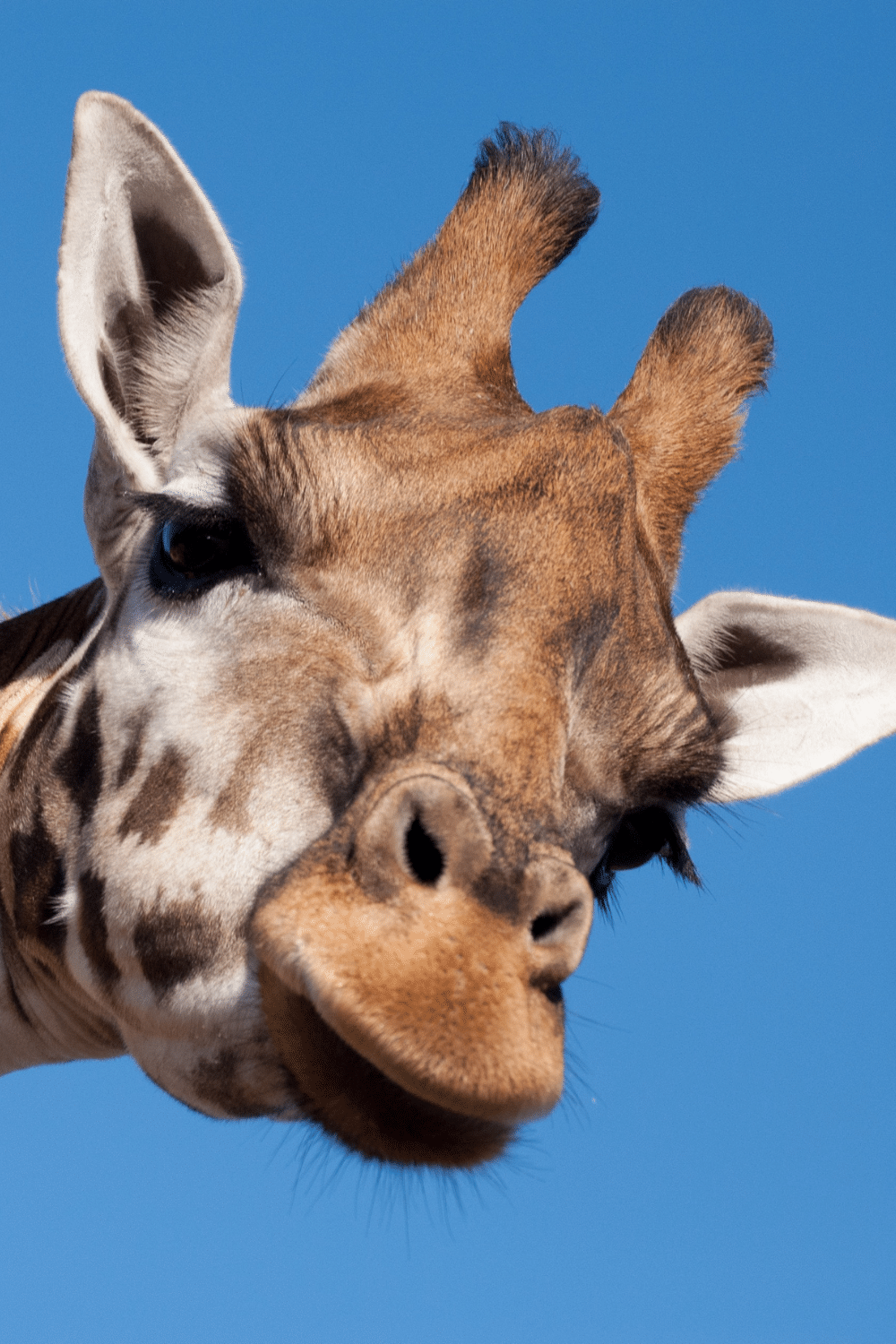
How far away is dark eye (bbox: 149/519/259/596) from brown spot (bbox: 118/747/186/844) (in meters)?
0.60

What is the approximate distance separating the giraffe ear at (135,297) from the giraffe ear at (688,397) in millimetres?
1737

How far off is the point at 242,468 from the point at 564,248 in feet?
8.69

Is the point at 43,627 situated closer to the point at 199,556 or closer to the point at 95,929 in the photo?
the point at 199,556

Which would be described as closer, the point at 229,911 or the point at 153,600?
the point at 229,911

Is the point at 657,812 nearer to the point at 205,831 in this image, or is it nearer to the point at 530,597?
the point at 530,597

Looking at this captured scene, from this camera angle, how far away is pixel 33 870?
4.80 meters

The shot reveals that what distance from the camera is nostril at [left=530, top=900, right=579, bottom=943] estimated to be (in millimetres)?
3564

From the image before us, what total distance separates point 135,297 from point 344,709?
2.15 meters

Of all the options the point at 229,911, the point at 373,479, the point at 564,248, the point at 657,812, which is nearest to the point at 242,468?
the point at 373,479

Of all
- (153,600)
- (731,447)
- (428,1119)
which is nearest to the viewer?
(428,1119)

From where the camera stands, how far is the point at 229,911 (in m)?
3.91

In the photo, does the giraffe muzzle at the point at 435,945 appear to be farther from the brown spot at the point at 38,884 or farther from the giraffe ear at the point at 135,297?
the giraffe ear at the point at 135,297

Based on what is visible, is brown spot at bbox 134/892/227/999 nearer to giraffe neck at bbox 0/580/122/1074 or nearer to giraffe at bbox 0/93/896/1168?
giraffe at bbox 0/93/896/1168

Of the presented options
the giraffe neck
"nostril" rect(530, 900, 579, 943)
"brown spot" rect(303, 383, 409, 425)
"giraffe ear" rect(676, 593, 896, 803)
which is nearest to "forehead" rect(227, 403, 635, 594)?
"brown spot" rect(303, 383, 409, 425)
